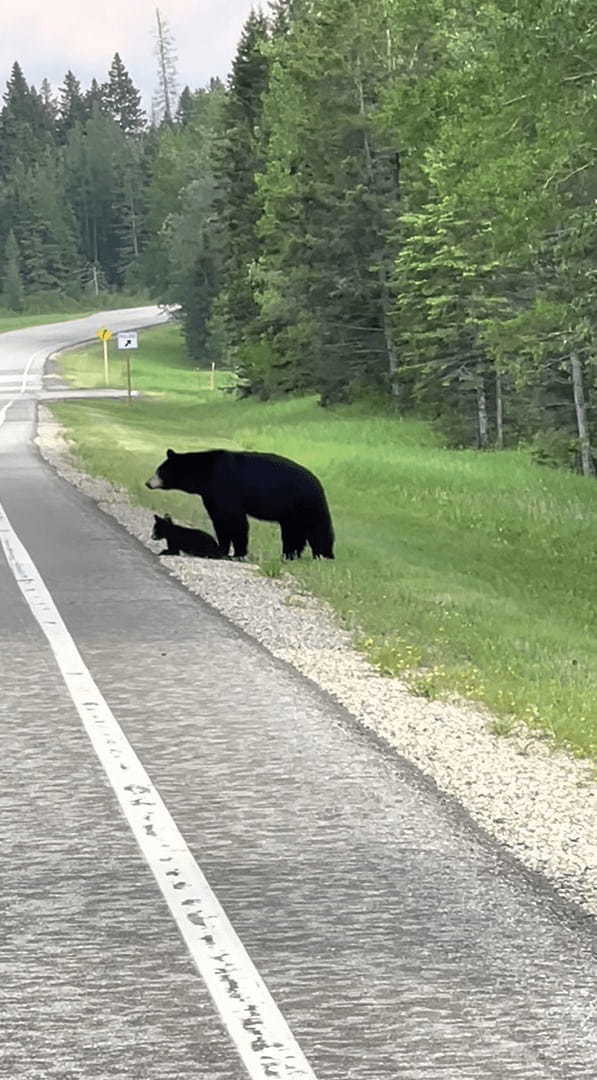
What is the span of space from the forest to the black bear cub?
705 centimetres

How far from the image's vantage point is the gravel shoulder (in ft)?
21.1

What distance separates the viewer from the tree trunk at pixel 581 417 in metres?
31.2

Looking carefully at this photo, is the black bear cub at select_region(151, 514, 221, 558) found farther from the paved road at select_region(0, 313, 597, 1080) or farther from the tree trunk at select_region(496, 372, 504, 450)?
the tree trunk at select_region(496, 372, 504, 450)

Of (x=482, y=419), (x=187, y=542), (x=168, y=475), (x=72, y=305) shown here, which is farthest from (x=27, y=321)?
(x=168, y=475)

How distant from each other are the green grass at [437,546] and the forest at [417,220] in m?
1.80

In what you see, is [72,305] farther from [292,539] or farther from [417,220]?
[292,539]

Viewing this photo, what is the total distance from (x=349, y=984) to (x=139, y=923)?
2.85ft

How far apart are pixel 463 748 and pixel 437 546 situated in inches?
553

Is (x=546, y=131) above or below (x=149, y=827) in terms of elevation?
above

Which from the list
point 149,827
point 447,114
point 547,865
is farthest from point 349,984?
point 447,114

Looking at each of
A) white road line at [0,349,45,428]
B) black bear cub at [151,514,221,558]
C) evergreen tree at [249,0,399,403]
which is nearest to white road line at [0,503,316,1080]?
black bear cub at [151,514,221,558]

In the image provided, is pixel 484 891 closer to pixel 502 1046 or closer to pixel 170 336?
pixel 502 1046

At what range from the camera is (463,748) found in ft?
27.3

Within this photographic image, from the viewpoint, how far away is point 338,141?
4691 cm
